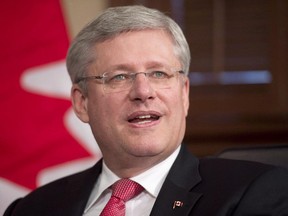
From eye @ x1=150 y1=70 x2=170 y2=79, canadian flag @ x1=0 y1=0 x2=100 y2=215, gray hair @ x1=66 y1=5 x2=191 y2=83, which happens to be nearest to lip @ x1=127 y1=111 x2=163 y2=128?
eye @ x1=150 y1=70 x2=170 y2=79

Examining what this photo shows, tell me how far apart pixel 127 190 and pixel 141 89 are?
0.34 meters

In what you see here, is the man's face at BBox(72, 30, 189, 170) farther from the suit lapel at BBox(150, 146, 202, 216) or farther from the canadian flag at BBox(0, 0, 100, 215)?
the canadian flag at BBox(0, 0, 100, 215)

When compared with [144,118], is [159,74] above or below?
above

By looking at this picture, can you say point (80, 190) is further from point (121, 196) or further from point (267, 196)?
point (267, 196)

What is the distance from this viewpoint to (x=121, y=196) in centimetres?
215

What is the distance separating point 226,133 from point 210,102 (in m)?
0.16

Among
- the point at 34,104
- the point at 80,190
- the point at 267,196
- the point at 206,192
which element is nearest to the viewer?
the point at 267,196

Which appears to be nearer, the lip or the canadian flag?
the lip

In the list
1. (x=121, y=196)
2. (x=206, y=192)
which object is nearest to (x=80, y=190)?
(x=121, y=196)

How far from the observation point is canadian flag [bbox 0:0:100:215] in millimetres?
3129

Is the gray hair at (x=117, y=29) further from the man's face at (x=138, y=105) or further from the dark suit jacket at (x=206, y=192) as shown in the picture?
the dark suit jacket at (x=206, y=192)

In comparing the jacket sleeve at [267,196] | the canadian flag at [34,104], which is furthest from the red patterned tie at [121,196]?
the canadian flag at [34,104]

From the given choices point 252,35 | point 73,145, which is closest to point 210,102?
point 252,35

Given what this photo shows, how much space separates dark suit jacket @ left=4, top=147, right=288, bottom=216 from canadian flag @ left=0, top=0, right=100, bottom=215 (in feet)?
2.42
